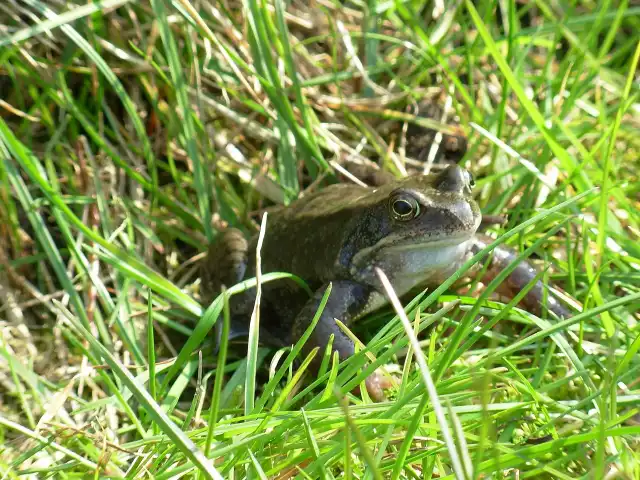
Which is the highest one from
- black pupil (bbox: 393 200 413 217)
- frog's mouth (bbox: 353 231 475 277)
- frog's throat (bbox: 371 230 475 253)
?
black pupil (bbox: 393 200 413 217)

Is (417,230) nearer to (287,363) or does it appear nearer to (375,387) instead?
(375,387)

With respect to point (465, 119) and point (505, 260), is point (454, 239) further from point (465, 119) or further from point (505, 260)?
point (465, 119)

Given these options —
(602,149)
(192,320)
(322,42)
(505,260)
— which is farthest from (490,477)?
(322,42)

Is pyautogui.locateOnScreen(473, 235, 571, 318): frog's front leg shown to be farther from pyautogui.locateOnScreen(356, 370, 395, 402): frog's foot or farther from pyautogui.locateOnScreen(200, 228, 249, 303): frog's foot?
pyautogui.locateOnScreen(200, 228, 249, 303): frog's foot

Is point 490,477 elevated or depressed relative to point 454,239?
depressed

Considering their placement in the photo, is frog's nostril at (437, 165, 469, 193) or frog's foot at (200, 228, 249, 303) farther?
frog's foot at (200, 228, 249, 303)

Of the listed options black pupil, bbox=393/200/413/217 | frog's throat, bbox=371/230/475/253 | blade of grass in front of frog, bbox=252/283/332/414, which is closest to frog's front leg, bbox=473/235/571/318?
frog's throat, bbox=371/230/475/253

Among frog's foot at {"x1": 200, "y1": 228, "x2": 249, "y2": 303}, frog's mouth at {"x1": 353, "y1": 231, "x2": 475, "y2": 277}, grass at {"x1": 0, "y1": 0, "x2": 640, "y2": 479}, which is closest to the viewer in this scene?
grass at {"x1": 0, "y1": 0, "x2": 640, "y2": 479}
